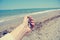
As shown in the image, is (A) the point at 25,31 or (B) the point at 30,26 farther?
(B) the point at 30,26

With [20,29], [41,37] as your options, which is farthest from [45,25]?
[20,29]

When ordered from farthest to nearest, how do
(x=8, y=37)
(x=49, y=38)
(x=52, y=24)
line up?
(x=52, y=24) → (x=49, y=38) → (x=8, y=37)

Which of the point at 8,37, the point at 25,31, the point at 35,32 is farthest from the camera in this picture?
the point at 35,32

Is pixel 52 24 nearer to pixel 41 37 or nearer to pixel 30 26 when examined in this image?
pixel 41 37

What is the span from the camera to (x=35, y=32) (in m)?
1.89

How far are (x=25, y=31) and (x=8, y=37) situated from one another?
171 mm

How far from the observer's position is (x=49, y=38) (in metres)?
1.77

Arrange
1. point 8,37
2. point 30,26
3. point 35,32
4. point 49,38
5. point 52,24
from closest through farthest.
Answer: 1. point 8,37
2. point 30,26
3. point 49,38
4. point 35,32
5. point 52,24

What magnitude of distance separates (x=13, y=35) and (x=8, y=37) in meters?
0.03

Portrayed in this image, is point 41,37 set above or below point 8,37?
below

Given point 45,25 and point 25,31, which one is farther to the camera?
point 45,25

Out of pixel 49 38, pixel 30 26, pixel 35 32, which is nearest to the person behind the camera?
pixel 30 26

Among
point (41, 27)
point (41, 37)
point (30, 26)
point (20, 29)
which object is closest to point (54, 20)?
point (41, 27)

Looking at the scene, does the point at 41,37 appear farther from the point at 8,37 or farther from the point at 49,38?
the point at 8,37
